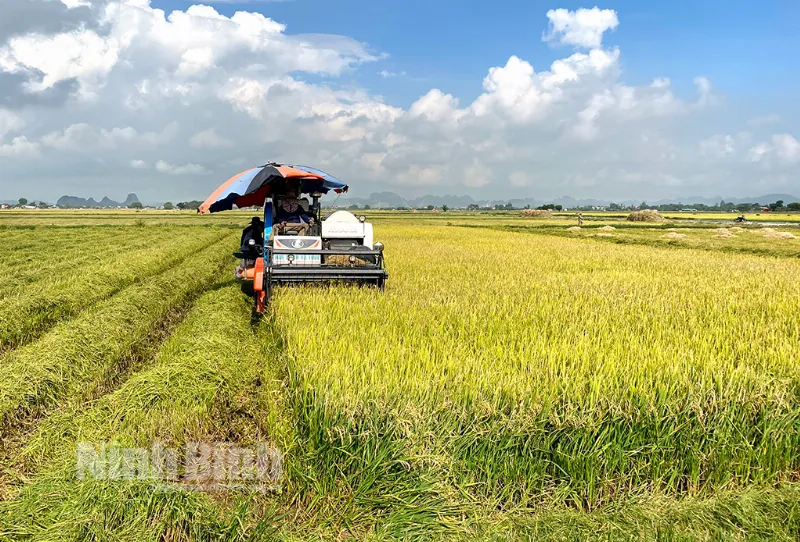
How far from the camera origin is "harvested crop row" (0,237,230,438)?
4887 mm

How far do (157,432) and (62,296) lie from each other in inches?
283

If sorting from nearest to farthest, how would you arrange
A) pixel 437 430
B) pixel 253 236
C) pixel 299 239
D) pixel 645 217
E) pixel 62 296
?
pixel 437 430, pixel 299 239, pixel 62 296, pixel 253 236, pixel 645 217

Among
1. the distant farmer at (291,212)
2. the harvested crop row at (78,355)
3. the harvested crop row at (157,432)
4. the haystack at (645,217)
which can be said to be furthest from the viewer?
the haystack at (645,217)

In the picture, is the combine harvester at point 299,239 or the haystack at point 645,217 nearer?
the combine harvester at point 299,239

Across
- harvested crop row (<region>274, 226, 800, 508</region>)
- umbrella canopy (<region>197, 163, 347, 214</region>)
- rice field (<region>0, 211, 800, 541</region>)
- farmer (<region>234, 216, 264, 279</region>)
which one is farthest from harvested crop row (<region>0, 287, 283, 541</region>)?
farmer (<region>234, 216, 264, 279</region>)

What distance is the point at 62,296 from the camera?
9352 millimetres

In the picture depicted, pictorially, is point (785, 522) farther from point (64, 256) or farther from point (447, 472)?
point (64, 256)

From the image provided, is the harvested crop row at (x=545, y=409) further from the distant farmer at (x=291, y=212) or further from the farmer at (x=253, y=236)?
the farmer at (x=253, y=236)

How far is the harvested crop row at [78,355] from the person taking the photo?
16.0 ft

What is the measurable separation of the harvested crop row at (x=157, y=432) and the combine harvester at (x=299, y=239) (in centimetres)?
Result: 121

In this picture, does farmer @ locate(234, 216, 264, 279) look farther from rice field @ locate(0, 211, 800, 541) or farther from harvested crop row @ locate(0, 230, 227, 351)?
rice field @ locate(0, 211, 800, 541)

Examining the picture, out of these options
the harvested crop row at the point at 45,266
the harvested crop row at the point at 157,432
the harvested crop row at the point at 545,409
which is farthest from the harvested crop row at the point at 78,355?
the harvested crop row at the point at 45,266

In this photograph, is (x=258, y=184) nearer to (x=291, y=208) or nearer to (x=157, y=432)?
(x=291, y=208)

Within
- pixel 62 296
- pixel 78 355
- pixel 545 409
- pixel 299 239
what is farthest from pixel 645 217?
pixel 78 355
